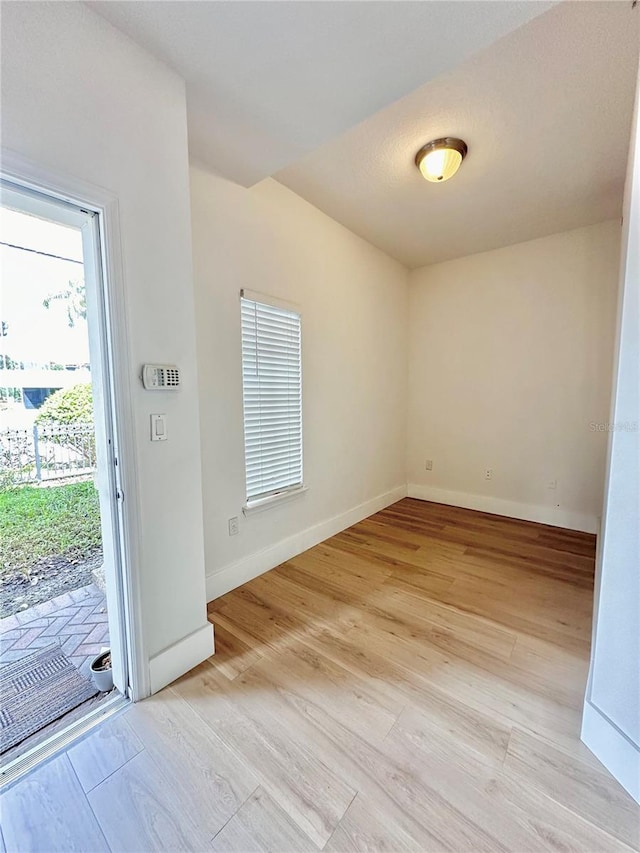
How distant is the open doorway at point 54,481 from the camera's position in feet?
4.49

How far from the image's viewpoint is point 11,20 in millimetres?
1041

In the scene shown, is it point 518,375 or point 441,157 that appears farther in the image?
point 518,375

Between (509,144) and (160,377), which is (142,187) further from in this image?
(509,144)

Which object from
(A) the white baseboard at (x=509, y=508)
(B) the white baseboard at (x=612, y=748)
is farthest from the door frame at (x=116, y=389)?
(A) the white baseboard at (x=509, y=508)

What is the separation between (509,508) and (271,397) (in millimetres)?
2967

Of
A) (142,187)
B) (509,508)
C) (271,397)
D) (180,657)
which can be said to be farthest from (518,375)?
(180,657)

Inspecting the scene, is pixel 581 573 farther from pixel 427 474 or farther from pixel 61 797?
pixel 61 797

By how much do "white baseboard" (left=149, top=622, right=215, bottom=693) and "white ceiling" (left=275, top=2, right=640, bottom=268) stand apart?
2923mm

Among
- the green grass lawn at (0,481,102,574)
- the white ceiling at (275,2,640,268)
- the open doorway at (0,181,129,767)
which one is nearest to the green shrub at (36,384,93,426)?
the open doorway at (0,181,129,767)

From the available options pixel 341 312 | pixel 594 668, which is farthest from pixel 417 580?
pixel 341 312

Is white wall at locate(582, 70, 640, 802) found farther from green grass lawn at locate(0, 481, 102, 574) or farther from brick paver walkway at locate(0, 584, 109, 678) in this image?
green grass lawn at locate(0, 481, 102, 574)

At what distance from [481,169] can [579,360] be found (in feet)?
6.69

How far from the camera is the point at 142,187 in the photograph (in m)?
1.38

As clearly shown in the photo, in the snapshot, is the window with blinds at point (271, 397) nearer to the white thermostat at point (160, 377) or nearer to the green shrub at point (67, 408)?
the white thermostat at point (160, 377)
